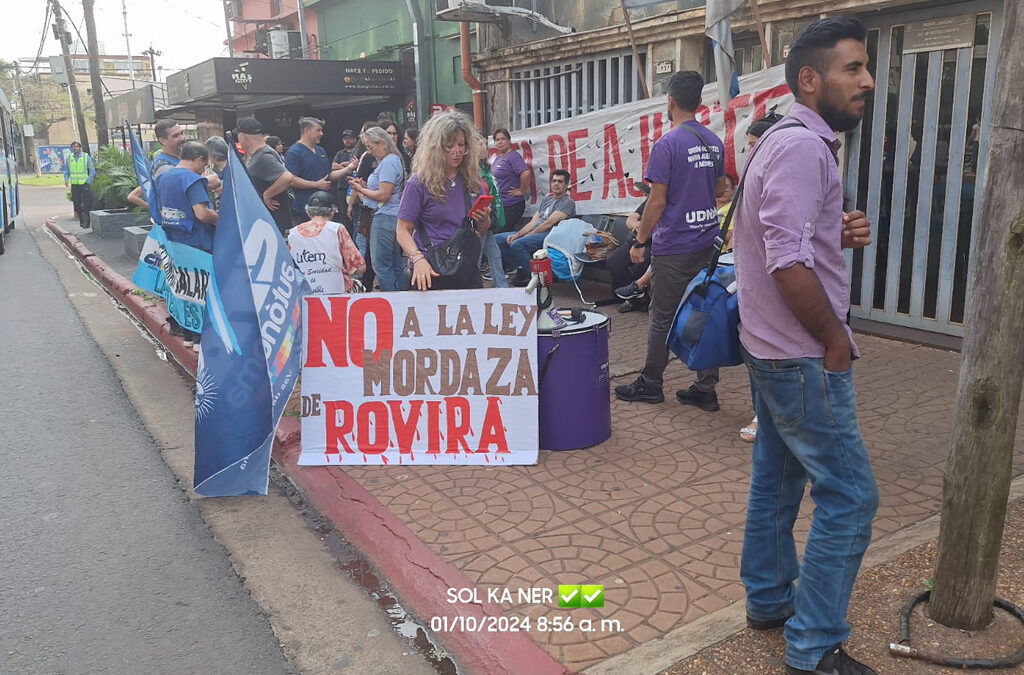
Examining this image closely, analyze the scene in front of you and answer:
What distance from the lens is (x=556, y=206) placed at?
9.38 meters

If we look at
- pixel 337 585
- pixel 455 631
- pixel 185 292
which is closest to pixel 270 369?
pixel 337 585

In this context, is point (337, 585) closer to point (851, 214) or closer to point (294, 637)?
point (294, 637)

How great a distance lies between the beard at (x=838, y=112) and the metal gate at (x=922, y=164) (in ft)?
13.9

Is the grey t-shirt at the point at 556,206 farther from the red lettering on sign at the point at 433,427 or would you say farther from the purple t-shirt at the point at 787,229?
the purple t-shirt at the point at 787,229

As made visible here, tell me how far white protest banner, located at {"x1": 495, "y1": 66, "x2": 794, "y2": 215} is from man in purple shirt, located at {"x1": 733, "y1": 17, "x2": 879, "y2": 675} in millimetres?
4933

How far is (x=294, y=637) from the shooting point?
3262 mm

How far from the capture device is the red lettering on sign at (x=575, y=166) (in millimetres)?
9508

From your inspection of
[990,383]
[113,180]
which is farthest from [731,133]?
[113,180]

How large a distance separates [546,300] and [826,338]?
2426mm

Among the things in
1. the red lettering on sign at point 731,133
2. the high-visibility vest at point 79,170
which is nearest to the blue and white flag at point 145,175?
the red lettering on sign at point 731,133

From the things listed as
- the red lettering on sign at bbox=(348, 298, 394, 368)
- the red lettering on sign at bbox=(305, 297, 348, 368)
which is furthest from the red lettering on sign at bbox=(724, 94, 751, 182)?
the red lettering on sign at bbox=(305, 297, 348, 368)

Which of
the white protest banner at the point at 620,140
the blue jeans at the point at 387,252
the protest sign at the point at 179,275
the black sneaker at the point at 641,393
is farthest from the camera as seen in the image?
the white protest banner at the point at 620,140

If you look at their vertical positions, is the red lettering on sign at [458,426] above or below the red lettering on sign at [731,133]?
below

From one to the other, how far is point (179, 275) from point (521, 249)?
3621mm
